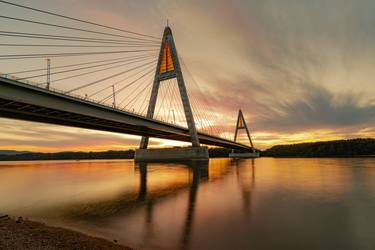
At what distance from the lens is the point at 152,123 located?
4706 centimetres

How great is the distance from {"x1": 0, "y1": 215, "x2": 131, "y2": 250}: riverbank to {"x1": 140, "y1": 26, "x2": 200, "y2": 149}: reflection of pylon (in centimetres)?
4670

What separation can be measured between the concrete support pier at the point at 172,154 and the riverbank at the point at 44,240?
159 feet

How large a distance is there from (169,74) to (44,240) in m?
51.4

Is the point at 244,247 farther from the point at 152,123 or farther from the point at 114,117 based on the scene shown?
the point at 152,123

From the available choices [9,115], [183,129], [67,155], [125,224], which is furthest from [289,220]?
[67,155]

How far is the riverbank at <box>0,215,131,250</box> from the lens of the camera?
6384mm

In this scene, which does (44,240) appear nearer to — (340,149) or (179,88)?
(179,88)

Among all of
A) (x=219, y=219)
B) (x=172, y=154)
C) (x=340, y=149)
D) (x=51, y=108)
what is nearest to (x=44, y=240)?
(x=219, y=219)

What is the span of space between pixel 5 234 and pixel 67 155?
205 metres

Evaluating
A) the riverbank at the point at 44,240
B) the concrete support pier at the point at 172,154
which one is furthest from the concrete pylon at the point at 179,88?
the riverbank at the point at 44,240

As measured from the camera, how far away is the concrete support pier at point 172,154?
5644 cm

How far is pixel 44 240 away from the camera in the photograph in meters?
6.95

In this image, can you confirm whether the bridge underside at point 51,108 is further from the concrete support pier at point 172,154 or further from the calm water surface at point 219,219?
the concrete support pier at point 172,154

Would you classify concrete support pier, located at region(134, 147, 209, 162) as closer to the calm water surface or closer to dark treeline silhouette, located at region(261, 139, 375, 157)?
the calm water surface
